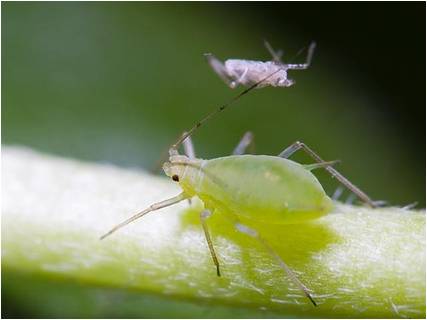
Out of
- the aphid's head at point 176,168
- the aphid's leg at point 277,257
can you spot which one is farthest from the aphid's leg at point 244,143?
the aphid's leg at point 277,257

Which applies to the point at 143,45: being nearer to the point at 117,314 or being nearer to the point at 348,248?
the point at 117,314

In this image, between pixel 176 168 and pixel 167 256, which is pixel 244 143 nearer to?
pixel 176 168

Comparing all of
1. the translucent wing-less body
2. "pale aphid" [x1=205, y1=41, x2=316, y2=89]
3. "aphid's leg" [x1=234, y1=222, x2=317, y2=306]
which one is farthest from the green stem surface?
"pale aphid" [x1=205, y1=41, x2=316, y2=89]

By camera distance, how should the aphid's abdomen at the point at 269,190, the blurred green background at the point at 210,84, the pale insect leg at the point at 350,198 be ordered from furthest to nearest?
the blurred green background at the point at 210,84 → the pale insect leg at the point at 350,198 → the aphid's abdomen at the point at 269,190

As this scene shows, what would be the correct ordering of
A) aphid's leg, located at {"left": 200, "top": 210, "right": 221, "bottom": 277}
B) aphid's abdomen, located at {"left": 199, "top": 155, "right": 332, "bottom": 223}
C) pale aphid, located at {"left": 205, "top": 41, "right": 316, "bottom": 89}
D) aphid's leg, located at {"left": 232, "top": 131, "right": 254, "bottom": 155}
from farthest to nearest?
aphid's leg, located at {"left": 232, "top": 131, "right": 254, "bottom": 155} < pale aphid, located at {"left": 205, "top": 41, "right": 316, "bottom": 89} < aphid's leg, located at {"left": 200, "top": 210, "right": 221, "bottom": 277} < aphid's abdomen, located at {"left": 199, "top": 155, "right": 332, "bottom": 223}

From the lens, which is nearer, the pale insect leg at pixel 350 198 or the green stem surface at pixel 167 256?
the green stem surface at pixel 167 256

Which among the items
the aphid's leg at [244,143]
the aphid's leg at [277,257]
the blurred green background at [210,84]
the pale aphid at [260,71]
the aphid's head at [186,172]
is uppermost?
the blurred green background at [210,84]

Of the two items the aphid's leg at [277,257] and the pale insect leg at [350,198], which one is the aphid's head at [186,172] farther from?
the pale insect leg at [350,198]

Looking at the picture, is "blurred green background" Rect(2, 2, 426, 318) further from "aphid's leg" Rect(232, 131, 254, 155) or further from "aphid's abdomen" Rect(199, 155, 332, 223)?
"aphid's abdomen" Rect(199, 155, 332, 223)

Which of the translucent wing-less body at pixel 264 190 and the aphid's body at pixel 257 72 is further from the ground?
the aphid's body at pixel 257 72

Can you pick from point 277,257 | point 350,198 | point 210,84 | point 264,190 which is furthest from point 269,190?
point 210,84
